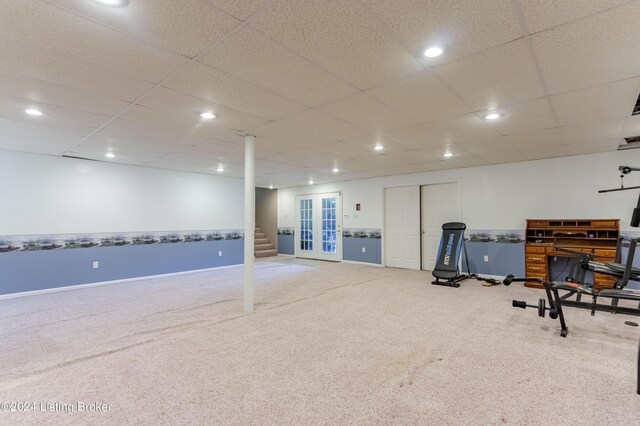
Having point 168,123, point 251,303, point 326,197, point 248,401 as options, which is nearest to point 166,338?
point 251,303

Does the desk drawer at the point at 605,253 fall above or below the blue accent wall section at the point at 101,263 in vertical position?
above

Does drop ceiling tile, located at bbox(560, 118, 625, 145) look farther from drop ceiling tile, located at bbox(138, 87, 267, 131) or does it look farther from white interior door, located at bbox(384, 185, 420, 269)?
drop ceiling tile, located at bbox(138, 87, 267, 131)

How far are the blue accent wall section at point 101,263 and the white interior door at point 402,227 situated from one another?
4.12 m

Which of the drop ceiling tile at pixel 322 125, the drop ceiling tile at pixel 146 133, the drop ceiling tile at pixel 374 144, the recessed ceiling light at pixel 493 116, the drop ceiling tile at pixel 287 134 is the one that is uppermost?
the recessed ceiling light at pixel 493 116

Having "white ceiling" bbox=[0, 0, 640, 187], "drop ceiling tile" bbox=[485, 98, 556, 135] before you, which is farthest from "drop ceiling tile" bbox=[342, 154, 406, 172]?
"drop ceiling tile" bbox=[485, 98, 556, 135]

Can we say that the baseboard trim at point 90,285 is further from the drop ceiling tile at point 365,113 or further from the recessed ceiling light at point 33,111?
the drop ceiling tile at point 365,113

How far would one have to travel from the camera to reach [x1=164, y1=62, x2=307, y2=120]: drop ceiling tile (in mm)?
2398

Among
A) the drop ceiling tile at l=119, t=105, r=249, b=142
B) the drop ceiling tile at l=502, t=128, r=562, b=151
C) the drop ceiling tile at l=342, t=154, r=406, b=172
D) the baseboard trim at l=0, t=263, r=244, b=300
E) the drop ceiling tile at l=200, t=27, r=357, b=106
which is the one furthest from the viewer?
the drop ceiling tile at l=342, t=154, r=406, b=172

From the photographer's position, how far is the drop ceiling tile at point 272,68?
198 cm

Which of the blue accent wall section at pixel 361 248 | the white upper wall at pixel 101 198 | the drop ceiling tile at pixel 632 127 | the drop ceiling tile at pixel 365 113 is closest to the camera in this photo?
the drop ceiling tile at pixel 365 113

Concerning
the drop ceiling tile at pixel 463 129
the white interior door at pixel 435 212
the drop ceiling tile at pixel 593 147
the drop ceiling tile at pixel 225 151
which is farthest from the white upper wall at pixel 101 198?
the drop ceiling tile at pixel 593 147

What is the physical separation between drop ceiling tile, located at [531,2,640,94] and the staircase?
8.70m

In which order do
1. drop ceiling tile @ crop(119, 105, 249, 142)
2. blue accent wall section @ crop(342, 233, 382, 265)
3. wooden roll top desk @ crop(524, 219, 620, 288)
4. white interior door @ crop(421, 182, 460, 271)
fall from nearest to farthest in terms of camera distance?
drop ceiling tile @ crop(119, 105, 249, 142) < wooden roll top desk @ crop(524, 219, 620, 288) < white interior door @ crop(421, 182, 460, 271) < blue accent wall section @ crop(342, 233, 382, 265)

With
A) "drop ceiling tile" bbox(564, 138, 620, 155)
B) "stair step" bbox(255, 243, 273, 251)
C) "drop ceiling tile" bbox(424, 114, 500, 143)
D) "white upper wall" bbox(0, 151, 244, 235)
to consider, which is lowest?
"stair step" bbox(255, 243, 273, 251)
